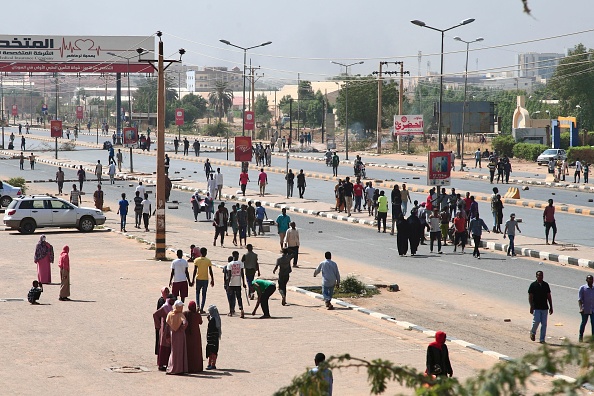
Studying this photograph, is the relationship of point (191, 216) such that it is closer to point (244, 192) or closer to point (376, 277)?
point (244, 192)

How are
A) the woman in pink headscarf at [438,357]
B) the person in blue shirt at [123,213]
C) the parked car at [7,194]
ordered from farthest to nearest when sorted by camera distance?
the parked car at [7,194], the person in blue shirt at [123,213], the woman in pink headscarf at [438,357]

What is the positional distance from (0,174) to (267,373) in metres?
50.1

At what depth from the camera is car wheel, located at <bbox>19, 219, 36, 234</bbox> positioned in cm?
3338

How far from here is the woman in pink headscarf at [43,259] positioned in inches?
858

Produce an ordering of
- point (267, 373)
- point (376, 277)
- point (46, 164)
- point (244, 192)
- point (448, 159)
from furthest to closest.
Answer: point (46, 164) < point (244, 192) < point (448, 159) < point (376, 277) < point (267, 373)

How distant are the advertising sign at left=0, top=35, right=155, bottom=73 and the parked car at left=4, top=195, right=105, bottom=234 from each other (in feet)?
190

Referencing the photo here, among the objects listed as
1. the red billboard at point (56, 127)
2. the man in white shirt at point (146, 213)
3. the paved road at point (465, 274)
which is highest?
the red billboard at point (56, 127)

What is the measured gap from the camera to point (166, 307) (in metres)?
14.5

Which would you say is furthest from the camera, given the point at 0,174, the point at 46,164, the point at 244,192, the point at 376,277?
the point at 46,164

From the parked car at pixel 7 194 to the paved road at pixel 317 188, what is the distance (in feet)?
38.0

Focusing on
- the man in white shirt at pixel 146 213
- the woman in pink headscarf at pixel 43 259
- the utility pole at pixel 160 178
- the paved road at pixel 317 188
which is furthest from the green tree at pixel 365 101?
the woman in pink headscarf at pixel 43 259

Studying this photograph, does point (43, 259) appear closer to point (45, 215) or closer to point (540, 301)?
point (540, 301)

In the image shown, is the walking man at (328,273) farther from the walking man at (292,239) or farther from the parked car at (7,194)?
the parked car at (7,194)

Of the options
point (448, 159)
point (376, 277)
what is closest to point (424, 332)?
point (376, 277)
